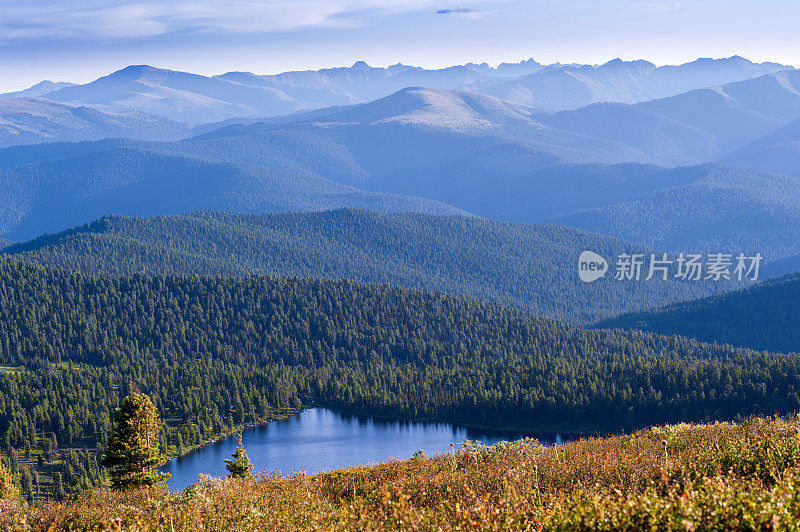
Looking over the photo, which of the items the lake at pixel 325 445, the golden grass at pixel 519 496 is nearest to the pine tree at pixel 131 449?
the golden grass at pixel 519 496

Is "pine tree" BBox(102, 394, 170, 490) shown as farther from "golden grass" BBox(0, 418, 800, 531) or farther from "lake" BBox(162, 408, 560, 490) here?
"lake" BBox(162, 408, 560, 490)

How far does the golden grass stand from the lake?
97793mm

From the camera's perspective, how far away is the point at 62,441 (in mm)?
178625

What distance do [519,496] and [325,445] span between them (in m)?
142

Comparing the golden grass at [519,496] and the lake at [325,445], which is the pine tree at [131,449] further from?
the lake at [325,445]

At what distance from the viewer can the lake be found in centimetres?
15788

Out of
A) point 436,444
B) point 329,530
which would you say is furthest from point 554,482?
point 436,444

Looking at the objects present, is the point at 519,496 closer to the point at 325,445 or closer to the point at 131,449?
the point at 131,449

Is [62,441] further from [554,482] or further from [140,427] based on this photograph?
[554,482]

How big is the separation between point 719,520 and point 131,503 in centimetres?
3548

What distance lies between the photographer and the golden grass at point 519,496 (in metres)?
33.0

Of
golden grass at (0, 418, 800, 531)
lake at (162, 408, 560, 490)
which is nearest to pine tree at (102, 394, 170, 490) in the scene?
golden grass at (0, 418, 800, 531)

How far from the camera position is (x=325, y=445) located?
17650 centimetres

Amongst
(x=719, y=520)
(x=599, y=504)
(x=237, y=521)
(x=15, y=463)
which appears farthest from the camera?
(x=15, y=463)
